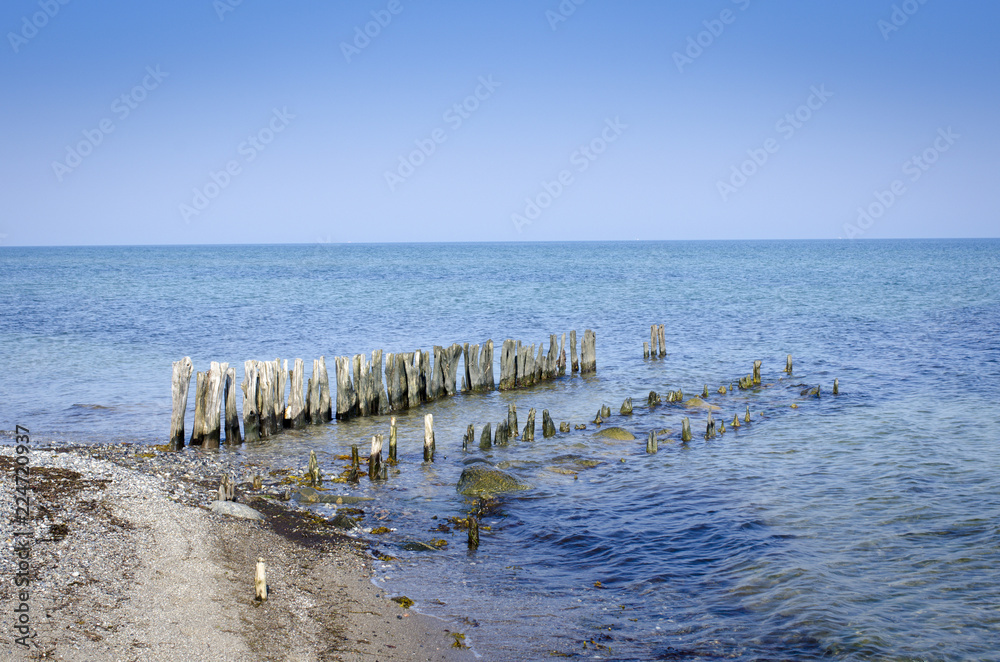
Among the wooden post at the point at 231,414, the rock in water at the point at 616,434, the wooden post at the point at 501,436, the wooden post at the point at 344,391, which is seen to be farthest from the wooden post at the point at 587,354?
the wooden post at the point at 231,414

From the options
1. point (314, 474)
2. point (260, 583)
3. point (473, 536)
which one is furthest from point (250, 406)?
point (260, 583)

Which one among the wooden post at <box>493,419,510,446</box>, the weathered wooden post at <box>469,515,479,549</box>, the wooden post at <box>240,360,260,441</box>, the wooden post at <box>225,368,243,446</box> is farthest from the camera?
the wooden post at <box>493,419,510,446</box>

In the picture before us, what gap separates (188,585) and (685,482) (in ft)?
30.5

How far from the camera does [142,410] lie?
20062 millimetres

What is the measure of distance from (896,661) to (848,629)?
688mm

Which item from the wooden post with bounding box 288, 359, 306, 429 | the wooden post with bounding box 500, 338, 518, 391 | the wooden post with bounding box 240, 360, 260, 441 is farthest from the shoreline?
the wooden post with bounding box 500, 338, 518, 391

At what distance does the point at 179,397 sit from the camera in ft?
53.0

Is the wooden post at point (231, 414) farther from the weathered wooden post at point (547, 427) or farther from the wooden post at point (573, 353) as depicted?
the wooden post at point (573, 353)

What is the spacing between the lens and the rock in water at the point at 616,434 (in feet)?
59.0

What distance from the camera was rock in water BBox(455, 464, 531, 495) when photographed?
13.9 m

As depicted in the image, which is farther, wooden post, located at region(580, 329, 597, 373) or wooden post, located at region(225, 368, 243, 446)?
wooden post, located at region(580, 329, 597, 373)

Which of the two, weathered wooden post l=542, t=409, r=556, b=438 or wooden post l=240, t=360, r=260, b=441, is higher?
wooden post l=240, t=360, r=260, b=441

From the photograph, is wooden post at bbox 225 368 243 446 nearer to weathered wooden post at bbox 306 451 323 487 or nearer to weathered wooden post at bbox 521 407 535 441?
weathered wooden post at bbox 306 451 323 487

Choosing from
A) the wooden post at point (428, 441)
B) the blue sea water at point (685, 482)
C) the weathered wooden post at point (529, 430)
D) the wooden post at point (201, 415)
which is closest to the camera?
the blue sea water at point (685, 482)
